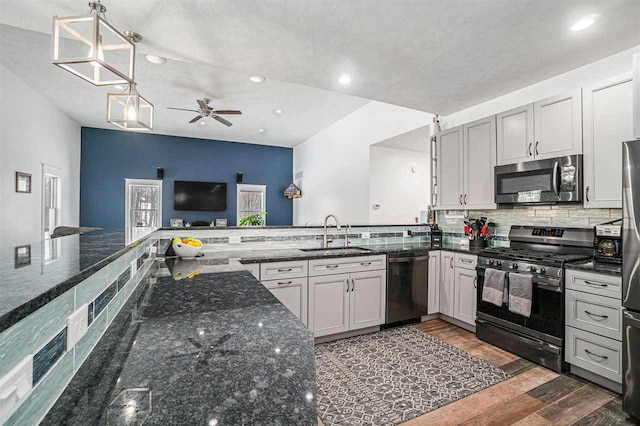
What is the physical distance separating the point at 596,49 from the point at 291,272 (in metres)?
3.08

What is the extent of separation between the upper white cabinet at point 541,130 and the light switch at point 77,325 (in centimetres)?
336

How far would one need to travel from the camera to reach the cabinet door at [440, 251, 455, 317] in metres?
3.42

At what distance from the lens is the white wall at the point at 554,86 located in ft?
8.38

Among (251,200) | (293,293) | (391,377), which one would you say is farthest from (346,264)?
(251,200)

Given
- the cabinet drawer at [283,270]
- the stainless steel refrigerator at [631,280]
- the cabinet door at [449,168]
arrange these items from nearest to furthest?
1. the stainless steel refrigerator at [631,280]
2. the cabinet drawer at [283,270]
3. the cabinet door at [449,168]

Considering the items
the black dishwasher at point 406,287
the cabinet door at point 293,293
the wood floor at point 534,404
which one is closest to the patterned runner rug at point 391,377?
the wood floor at point 534,404

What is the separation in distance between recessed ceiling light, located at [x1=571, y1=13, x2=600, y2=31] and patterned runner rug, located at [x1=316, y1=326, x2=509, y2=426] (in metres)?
2.57

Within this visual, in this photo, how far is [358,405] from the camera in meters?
2.01

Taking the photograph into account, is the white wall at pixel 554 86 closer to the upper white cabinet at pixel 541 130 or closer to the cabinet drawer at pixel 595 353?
the upper white cabinet at pixel 541 130

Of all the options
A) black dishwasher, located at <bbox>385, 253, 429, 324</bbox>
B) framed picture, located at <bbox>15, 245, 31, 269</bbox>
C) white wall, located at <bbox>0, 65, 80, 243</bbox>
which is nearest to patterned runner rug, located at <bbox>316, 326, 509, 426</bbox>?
black dishwasher, located at <bbox>385, 253, 429, 324</bbox>

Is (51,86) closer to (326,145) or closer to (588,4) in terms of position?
(326,145)

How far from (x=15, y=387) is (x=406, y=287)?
3263 millimetres

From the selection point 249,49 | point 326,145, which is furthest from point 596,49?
point 326,145

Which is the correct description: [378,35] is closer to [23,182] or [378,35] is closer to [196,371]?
[196,371]
